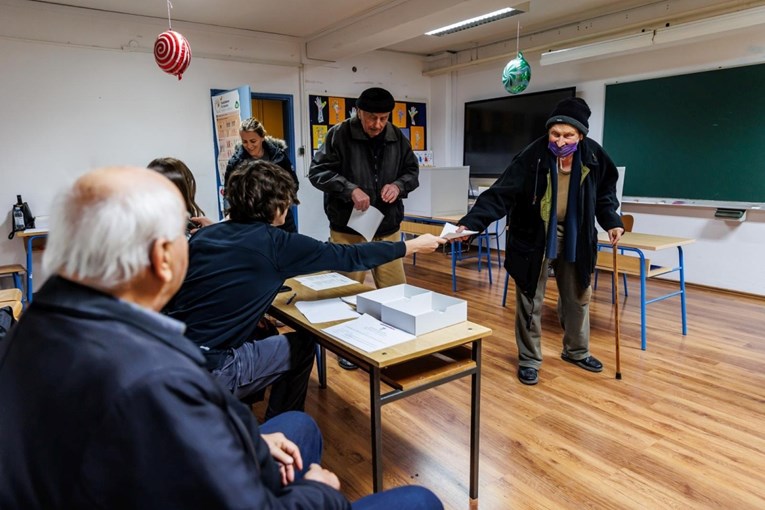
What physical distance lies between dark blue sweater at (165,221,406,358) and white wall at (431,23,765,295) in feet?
15.2

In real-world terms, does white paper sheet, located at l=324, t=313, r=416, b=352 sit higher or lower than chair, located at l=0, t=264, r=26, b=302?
higher

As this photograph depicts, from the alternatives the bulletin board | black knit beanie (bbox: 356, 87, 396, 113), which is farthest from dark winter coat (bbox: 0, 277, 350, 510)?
the bulletin board

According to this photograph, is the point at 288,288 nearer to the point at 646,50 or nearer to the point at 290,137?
the point at 290,137

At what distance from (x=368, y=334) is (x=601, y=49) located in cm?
458

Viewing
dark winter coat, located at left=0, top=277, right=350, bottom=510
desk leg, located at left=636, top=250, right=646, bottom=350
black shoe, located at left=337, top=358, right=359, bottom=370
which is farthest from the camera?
desk leg, located at left=636, top=250, right=646, bottom=350

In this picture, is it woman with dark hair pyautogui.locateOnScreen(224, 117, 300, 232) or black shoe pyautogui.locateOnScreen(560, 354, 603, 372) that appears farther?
woman with dark hair pyautogui.locateOnScreen(224, 117, 300, 232)

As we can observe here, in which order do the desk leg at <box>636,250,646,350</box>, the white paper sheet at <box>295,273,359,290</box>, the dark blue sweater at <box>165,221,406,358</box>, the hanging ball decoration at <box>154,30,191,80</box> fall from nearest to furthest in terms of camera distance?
the dark blue sweater at <box>165,221,406,358</box>
the white paper sheet at <box>295,273,359,290</box>
the desk leg at <box>636,250,646,350</box>
the hanging ball decoration at <box>154,30,191,80</box>

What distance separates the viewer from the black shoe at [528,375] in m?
2.92

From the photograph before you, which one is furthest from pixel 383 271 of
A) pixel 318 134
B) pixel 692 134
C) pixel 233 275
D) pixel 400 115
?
pixel 400 115

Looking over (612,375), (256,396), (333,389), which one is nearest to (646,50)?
(612,375)

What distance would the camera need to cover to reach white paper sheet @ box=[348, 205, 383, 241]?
2.90 m

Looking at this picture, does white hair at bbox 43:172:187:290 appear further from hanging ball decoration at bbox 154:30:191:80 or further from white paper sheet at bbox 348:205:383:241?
hanging ball decoration at bbox 154:30:191:80

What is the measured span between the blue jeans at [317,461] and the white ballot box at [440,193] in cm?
385

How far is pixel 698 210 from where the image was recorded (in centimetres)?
501
